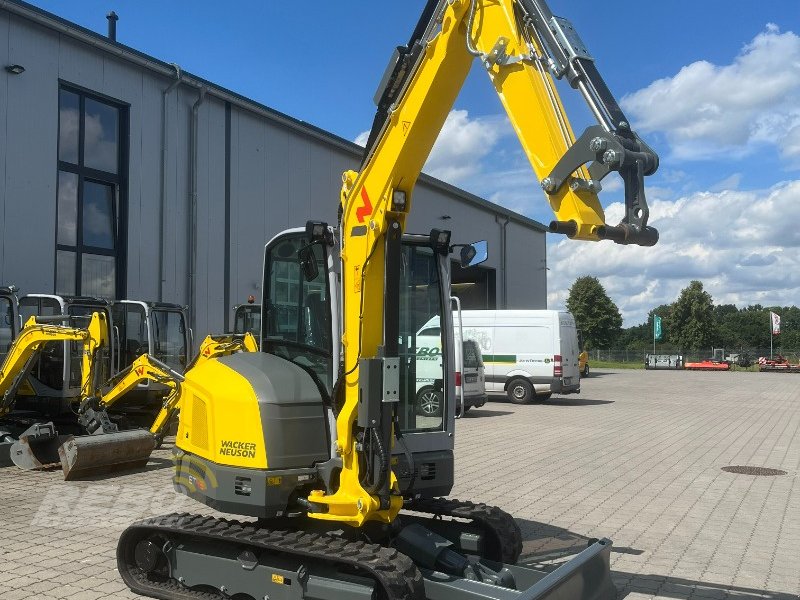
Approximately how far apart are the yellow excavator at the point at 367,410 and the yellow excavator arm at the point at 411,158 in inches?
0.5

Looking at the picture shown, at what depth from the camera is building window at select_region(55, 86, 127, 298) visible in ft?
55.4

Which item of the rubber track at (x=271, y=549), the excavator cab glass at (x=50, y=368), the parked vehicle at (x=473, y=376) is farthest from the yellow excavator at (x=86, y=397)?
the parked vehicle at (x=473, y=376)

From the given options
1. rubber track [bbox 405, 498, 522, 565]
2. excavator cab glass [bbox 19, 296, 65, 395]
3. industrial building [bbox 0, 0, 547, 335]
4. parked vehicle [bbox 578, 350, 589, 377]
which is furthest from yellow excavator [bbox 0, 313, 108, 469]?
parked vehicle [bbox 578, 350, 589, 377]

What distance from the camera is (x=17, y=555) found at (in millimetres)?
6934

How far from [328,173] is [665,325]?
73820 mm

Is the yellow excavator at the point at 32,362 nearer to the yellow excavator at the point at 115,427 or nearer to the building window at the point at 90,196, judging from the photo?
the yellow excavator at the point at 115,427

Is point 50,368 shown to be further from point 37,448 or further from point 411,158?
point 411,158

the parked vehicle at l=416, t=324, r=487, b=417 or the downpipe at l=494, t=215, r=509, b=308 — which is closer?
the parked vehicle at l=416, t=324, r=487, b=417

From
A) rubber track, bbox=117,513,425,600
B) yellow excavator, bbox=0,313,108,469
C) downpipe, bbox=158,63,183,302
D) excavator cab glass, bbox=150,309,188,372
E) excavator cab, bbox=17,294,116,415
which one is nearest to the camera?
rubber track, bbox=117,513,425,600

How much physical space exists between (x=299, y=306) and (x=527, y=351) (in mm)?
18209

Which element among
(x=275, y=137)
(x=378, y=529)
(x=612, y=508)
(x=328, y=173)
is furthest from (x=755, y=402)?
(x=378, y=529)

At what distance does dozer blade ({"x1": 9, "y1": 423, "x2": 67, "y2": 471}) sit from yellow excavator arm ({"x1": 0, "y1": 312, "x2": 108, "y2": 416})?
980mm

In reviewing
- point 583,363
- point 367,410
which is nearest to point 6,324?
point 367,410

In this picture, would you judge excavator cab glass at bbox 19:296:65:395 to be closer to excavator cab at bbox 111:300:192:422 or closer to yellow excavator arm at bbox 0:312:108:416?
yellow excavator arm at bbox 0:312:108:416
